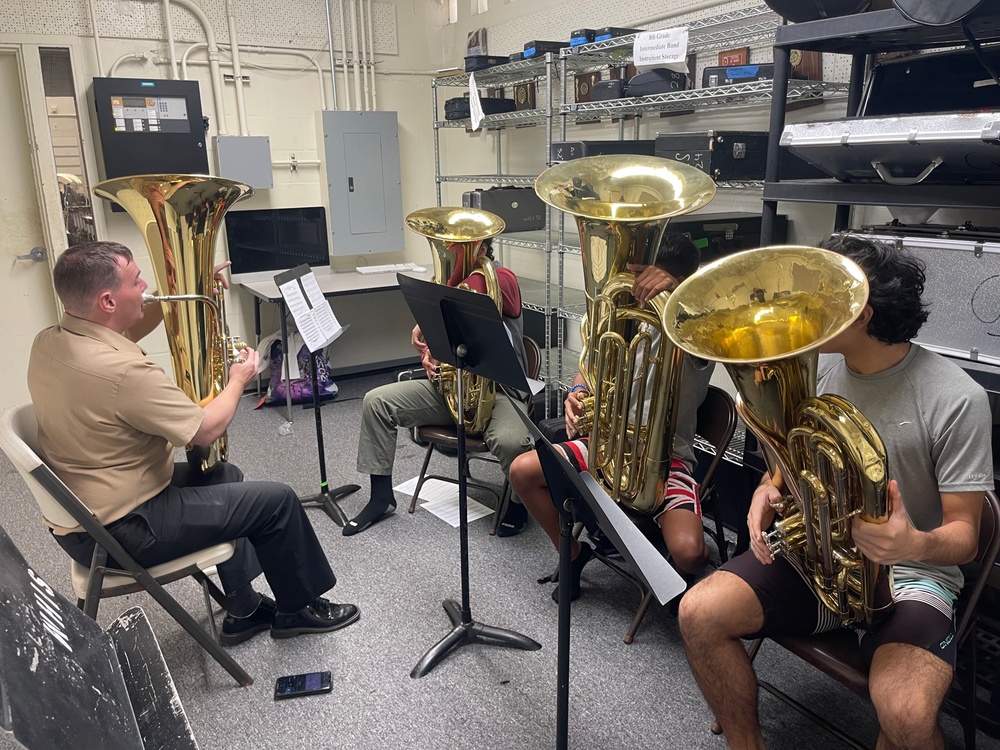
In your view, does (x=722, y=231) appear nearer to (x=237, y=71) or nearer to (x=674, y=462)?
(x=674, y=462)

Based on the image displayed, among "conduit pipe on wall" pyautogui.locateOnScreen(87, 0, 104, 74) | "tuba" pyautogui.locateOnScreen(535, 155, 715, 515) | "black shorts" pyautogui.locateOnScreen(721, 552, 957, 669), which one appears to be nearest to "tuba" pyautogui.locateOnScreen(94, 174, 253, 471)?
"tuba" pyautogui.locateOnScreen(535, 155, 715, 515)

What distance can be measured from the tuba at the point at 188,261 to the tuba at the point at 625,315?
3.87 feet

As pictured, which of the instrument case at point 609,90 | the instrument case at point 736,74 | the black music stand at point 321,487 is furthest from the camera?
the instrument case at point 609,90

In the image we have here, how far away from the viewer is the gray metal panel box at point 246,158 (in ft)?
14.7

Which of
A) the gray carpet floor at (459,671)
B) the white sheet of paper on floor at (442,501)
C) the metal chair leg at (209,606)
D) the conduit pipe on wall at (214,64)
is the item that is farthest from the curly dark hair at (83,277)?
the conduit pipe on wall at (214,64)

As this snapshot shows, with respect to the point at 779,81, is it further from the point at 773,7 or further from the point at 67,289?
the point at 67,289

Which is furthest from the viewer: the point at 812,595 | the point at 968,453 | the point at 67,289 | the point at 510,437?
the point at 510,437

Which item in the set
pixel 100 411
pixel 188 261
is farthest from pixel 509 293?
pixel 100 411

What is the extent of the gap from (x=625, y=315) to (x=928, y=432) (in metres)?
0.76

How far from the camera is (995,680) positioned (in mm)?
1851

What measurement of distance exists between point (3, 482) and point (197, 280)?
217 centimetres

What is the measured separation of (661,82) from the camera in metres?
2.92

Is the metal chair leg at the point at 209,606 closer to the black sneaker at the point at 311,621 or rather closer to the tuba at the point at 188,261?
the black sneaker at the point at 311,621

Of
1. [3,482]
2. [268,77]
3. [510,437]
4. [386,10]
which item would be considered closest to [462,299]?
[510,437]
